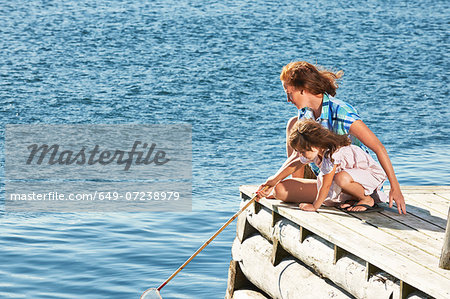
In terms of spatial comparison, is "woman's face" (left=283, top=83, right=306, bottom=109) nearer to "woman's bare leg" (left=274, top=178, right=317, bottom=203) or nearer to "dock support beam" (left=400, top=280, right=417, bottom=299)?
"woman's bare leg" (left=274, top=178, right=317, bottom=203)

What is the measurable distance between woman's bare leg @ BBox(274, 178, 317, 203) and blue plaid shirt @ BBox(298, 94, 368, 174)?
452 millimetres

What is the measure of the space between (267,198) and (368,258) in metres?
1.56

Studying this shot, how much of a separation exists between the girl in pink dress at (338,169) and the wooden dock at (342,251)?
0.10m

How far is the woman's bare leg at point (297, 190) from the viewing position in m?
6.04

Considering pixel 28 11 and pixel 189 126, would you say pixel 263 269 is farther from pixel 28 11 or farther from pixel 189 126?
pixel 28 11

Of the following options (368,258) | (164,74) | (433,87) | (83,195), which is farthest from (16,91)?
(368,258)

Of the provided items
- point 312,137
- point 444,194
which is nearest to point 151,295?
point 312,137

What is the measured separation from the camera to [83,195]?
34.8 ft

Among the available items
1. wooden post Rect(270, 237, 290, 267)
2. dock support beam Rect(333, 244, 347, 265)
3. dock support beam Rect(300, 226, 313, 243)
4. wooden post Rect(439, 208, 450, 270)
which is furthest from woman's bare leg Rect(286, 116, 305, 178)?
wooden post Rect(439, 208, 450, 270)

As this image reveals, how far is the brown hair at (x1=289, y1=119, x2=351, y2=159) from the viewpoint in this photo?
562 cm

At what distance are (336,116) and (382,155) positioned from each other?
44cm

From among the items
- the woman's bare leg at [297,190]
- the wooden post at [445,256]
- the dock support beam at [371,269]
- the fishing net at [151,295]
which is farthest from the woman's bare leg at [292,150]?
the wooden post at [445,256]

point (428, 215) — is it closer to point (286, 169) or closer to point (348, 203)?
point (348, 203)

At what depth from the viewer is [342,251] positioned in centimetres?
525
